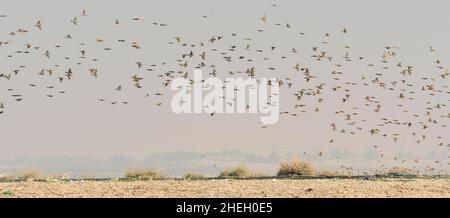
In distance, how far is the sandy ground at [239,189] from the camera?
31.4 metres

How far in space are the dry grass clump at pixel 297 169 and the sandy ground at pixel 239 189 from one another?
9462 mm

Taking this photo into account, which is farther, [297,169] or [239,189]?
[297,169]

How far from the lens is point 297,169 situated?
4862 centimetres

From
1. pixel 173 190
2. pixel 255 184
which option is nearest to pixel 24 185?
pixel 173 190

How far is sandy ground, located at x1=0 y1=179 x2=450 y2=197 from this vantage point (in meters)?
31.4

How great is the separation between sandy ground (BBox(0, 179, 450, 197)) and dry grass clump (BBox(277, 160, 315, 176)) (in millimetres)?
9462

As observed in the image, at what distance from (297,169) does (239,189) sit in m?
15.5

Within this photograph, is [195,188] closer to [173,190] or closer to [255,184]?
[173,190]

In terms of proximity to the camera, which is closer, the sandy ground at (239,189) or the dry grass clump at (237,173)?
the sandy ground at (239,189)

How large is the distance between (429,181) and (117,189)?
633 inches

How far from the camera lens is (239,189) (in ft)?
110
